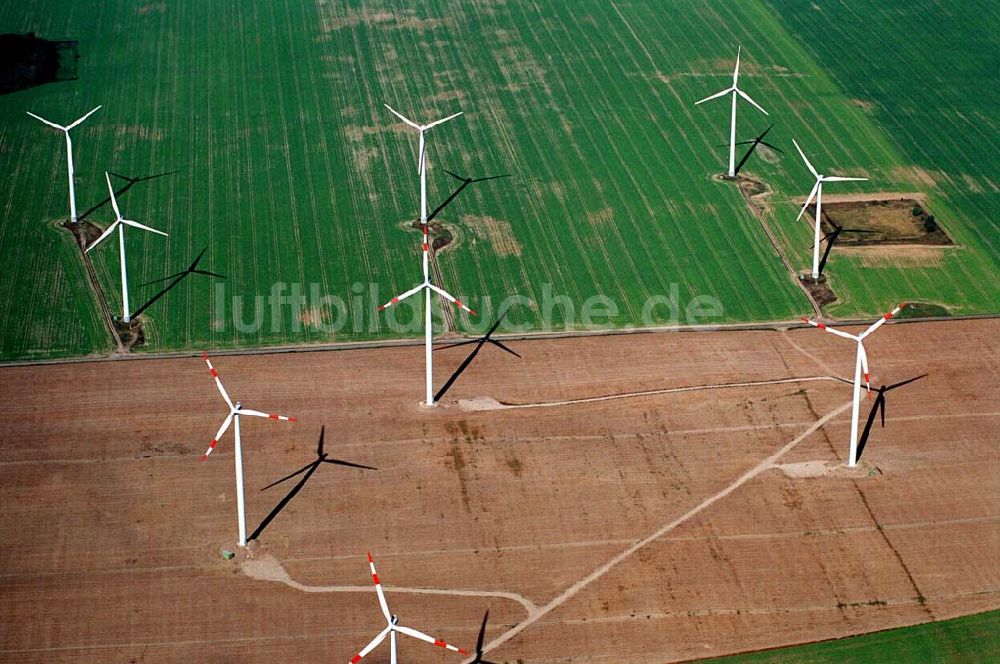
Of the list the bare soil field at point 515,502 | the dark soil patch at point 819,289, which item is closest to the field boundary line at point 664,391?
the bare soil field at point 515,502

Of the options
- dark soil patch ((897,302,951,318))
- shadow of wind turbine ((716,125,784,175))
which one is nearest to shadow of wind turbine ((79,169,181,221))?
shadow of wind turbine ((716,125,784,175))

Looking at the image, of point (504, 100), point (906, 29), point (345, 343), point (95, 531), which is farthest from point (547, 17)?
point (95, 531)

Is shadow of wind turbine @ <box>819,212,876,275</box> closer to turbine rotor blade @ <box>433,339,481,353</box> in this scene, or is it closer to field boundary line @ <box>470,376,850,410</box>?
field boundary line @ <box>470,376,850,410</box>

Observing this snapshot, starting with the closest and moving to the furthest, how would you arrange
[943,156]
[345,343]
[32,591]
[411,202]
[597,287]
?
1. [32,591]
2. [345,343]
3. [597,287]
4. [411,202]
5. [943,156]

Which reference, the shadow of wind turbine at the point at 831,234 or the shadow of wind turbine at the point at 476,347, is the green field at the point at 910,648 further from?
the shadow of wind turbine at the point at 831,234

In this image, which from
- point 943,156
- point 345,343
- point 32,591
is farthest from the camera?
point 943,156

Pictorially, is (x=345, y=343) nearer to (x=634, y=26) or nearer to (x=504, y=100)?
(x=504, y=100)

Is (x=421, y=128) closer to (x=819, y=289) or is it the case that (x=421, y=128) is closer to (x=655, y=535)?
(x=819, y=289)
